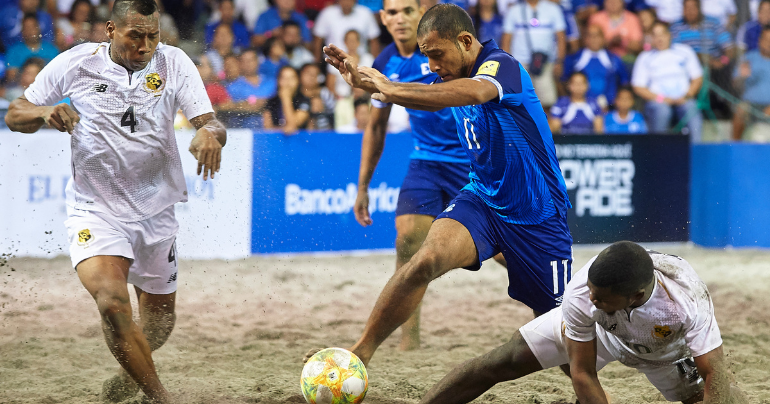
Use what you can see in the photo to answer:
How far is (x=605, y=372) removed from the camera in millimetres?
5027

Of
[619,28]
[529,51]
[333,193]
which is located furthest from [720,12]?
[333,193]

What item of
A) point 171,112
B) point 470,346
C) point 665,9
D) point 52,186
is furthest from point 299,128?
point 665,9

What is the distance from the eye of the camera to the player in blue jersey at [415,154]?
17.5 feet

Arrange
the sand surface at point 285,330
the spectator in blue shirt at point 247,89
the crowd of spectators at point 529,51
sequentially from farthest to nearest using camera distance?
the crowd of spectators at point 529,51, the spectator in blue shirt at point 247,89, the sand surface at point 285,330

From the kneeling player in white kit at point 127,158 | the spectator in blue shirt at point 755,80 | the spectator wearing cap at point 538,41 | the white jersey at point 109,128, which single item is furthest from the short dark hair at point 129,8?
the spectator in blue shirt at point 755,80

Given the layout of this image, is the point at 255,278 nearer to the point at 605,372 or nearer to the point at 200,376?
the point at 200,376

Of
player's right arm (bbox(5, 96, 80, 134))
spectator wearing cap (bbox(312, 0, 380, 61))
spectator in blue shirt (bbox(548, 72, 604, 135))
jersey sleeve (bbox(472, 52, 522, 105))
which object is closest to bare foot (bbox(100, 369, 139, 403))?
player's right arm (bbox(5, 96, 80, 134))

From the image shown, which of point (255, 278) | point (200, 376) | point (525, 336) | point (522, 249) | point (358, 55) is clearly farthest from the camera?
point (358, 55)

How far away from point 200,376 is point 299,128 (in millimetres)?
4705

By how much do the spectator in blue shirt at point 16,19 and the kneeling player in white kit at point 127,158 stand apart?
4812mm

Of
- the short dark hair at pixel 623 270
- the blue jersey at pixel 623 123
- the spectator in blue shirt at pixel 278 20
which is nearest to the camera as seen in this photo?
the short dark hair at pixel 623 270

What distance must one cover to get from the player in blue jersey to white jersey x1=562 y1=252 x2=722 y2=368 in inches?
75.1

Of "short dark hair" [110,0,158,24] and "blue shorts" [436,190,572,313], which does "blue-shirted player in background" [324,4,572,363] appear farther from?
"short dark hair" [110,0,158,24]

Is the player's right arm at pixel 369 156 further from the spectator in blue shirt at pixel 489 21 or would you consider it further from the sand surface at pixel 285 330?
the spectator in blue shirt at pixel 489 21
